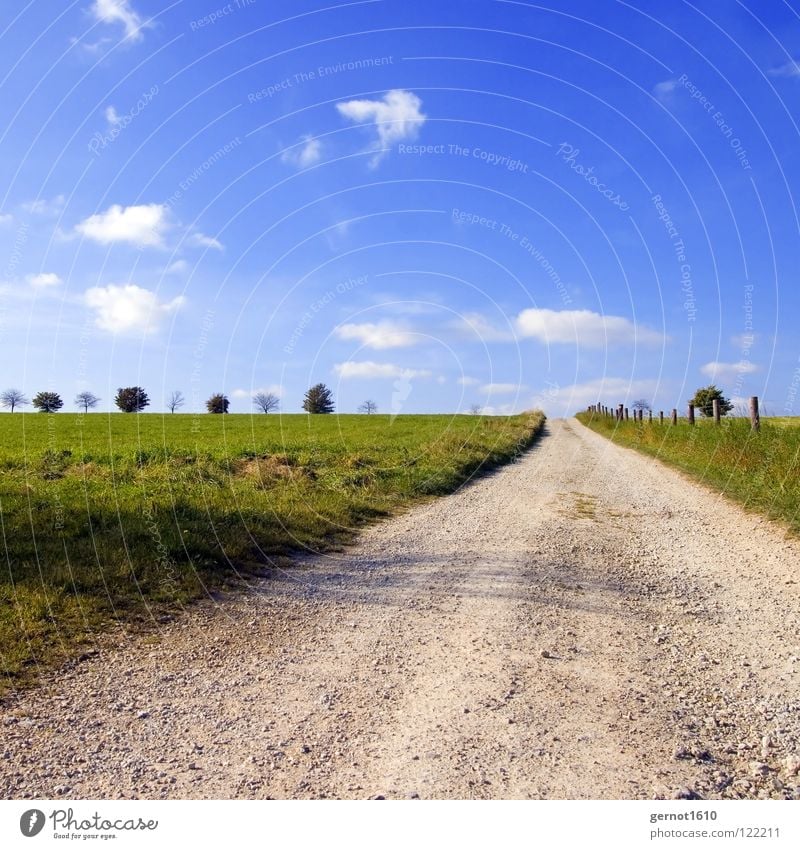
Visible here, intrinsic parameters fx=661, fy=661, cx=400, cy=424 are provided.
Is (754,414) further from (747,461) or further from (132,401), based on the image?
(132,401)

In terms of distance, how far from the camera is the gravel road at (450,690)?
3551mm

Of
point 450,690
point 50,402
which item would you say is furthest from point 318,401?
point 450,690

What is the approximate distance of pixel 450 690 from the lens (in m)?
4.65

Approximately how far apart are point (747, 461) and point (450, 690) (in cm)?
1338

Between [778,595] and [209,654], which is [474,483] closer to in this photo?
[778,595]

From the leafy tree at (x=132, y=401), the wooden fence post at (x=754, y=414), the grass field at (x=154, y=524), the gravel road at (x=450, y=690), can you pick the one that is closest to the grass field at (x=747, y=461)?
the wooden fence post at (x=754, y=414)

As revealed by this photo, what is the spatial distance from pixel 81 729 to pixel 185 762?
911mm

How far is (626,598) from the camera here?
694 cm

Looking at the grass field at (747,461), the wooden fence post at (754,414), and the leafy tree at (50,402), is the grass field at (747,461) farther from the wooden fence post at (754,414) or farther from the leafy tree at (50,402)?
the leafy tree at (50,402)

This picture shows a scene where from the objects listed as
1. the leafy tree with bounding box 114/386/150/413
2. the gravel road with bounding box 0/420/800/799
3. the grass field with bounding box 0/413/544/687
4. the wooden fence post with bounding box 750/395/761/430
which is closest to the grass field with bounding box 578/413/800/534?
the wooden fence post with bounding box 750/395/761/430

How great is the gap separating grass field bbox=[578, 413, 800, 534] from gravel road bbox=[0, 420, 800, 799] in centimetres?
304

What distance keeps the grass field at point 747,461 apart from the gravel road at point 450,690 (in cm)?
304
